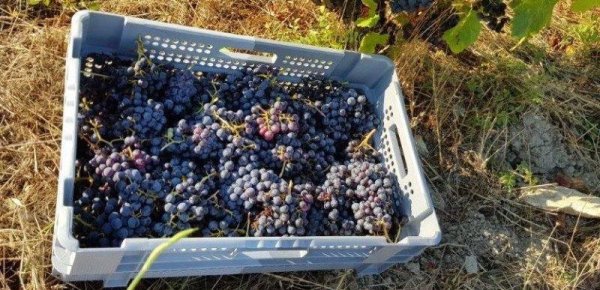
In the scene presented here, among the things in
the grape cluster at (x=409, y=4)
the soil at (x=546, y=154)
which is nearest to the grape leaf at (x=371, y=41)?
the grape cluster at (x=409, y=4)

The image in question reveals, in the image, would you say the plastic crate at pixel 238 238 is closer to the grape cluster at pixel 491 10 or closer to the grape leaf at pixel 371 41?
the grape leaf at pixel 371 41

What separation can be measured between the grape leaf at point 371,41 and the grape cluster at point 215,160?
359 millimetres

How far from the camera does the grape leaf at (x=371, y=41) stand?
2.57 metres

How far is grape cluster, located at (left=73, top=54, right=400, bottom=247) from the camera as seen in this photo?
1889 millimetres

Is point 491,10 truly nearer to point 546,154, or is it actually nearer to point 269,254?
point 546,154

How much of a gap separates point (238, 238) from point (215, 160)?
0.42 meters

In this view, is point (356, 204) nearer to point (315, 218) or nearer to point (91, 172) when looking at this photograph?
point (315, 218)

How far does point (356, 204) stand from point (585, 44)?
5.62 ft

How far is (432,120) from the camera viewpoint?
8.84 ft

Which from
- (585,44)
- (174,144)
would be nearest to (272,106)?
(174,144)

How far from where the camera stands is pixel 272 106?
2203 millimetres

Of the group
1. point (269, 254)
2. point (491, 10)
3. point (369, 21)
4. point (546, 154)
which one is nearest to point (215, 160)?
point (269, 254)

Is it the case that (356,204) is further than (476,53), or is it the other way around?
(476,53)

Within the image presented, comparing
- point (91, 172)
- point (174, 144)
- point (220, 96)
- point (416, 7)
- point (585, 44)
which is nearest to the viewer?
point (91, 172)
